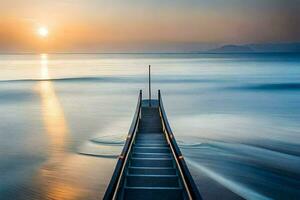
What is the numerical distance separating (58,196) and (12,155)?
4636mm

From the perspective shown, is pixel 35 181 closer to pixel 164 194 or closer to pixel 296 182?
pixel 164 194

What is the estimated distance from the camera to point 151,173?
636 cm

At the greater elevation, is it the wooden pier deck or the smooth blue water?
the wooden pier deck

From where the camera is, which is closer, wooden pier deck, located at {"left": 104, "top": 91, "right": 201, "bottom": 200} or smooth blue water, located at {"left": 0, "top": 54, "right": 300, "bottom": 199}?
wooden pier deck, located at {"left": 104, "top": 91, "right": 201, "bottom": 200}

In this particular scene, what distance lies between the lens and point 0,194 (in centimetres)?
886

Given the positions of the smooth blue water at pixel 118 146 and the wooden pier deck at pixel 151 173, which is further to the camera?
the smooth blue water at pixel 118 146

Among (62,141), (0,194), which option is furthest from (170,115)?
(0,194)

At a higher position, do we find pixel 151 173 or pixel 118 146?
pixel 151 173

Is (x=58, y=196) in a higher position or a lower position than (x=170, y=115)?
lower

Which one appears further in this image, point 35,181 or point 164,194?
point 35,181

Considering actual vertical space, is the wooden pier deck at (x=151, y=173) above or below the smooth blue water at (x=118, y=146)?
above

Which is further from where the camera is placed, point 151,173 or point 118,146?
point 118,146

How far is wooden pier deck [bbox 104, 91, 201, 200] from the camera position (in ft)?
15.5

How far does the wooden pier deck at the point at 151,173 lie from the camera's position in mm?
4727
